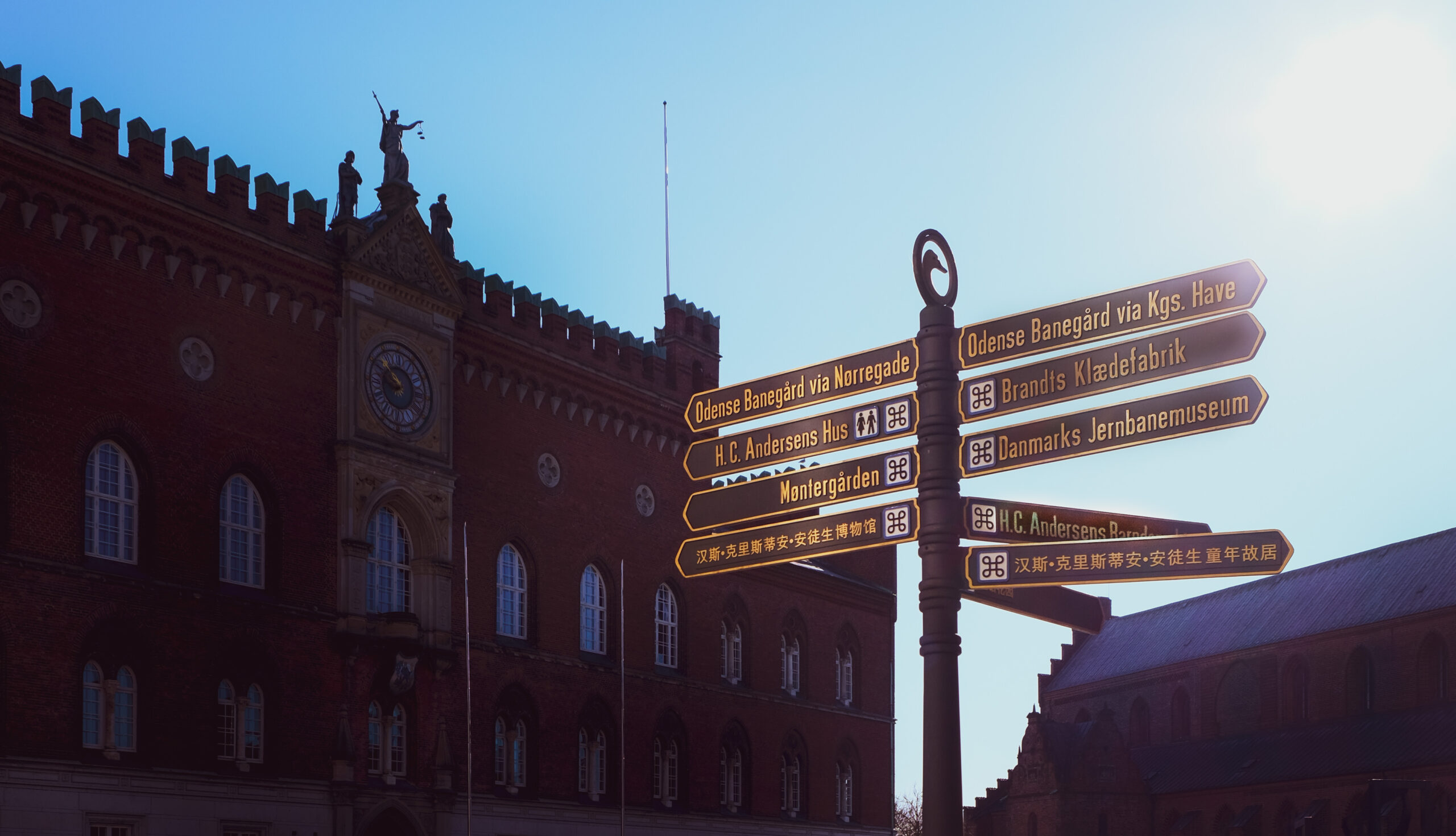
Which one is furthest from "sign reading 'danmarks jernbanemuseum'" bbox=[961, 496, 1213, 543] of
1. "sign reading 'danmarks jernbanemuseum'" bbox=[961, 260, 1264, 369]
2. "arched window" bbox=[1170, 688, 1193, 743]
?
"arched window" bbox=[1170, 688, 1193, 743]

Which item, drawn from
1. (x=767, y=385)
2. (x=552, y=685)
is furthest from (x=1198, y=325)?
(x=552, y=685)

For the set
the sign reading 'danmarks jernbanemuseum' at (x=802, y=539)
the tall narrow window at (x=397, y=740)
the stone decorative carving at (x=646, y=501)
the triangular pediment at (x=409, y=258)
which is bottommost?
the tall narrow window at (x=397, y=740)

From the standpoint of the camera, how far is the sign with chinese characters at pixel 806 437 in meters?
13.2

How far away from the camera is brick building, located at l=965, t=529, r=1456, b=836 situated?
212ft

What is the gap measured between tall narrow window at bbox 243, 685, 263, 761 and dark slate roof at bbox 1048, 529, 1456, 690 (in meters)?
50.0

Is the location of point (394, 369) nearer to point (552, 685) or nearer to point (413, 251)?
point (413, 251)

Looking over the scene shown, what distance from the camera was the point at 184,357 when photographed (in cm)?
3119

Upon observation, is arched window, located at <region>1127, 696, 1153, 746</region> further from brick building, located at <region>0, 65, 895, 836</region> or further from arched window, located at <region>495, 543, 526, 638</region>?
arched window, located at <region>495, 543, 526, 638</region>

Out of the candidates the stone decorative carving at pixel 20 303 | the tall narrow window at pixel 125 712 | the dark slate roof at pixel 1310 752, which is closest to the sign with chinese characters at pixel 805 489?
the tall narrow window at pixel 125 712

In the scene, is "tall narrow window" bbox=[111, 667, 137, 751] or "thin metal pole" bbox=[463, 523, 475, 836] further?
"thin metal pole" bbox=[463, 523, 475, 836]

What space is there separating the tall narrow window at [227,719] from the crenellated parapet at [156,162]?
904cm

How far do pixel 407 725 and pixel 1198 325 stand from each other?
26.0 m

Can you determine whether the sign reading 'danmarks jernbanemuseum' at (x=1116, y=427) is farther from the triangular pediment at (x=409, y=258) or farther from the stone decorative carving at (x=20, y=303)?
the triangular pediment at (x=409, y=258)

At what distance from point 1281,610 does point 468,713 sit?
50713 millimetres
